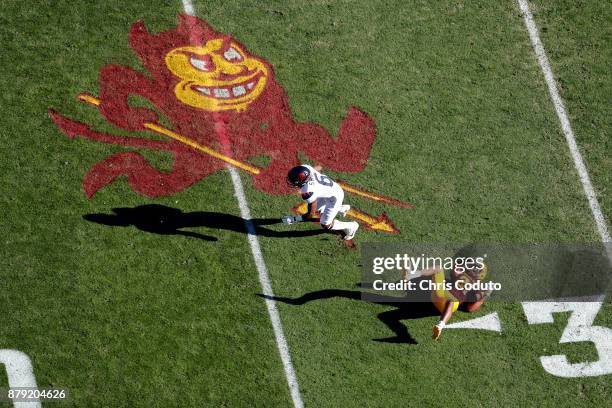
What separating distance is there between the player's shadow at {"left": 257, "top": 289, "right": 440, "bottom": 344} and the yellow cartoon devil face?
345 cm

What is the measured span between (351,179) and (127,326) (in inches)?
164

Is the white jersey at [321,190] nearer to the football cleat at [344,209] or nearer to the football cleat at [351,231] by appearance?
the football cleat at [344,209]

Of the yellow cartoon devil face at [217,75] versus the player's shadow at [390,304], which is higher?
the yellow cartoon devil face at [217,75]

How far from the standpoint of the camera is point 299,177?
1223 centimetres

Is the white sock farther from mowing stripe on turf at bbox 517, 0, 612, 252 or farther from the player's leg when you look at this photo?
mowing stripe on turf at bbox 517, 0, 612, 252

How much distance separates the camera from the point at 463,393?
12.2m

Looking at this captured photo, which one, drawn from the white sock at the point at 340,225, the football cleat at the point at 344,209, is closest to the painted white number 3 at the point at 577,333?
the white sock at the point at 340,225

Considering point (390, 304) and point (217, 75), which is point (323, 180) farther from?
point (217, 75)

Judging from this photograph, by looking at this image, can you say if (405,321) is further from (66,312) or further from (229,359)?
(66,312)

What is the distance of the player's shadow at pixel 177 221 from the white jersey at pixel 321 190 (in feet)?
2.82

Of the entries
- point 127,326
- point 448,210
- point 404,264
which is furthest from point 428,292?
point 127,326

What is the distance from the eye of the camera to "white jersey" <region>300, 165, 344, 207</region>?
12367 mm

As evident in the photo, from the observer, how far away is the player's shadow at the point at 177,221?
42.9 feet

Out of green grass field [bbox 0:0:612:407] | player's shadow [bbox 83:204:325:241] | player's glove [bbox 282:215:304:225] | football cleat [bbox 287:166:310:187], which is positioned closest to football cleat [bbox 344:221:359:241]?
green grass field [bbox 0:0:612:407]
